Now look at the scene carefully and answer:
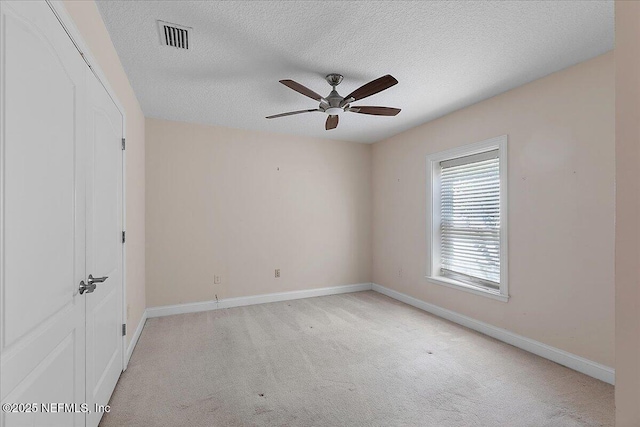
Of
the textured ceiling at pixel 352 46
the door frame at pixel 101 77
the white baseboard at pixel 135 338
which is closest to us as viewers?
the door frame at pixel 101 77

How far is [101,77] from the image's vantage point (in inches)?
77.3

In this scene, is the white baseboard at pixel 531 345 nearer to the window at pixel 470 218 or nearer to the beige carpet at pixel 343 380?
the beige carpet at pixel 343 380

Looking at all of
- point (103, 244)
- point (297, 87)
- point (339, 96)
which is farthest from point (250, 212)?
point (103, 244)

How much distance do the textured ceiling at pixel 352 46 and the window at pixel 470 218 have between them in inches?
27.4

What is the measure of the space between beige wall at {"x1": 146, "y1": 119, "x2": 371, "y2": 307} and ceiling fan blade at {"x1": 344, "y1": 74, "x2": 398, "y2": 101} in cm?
239

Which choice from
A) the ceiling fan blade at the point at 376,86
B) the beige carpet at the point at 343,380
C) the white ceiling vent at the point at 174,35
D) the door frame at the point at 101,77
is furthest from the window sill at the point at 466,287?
the white ceiling vent at the point at 174,35

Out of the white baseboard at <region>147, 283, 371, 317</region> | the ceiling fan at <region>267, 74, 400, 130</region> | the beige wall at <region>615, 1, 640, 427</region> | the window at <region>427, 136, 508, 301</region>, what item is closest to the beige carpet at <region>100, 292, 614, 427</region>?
the white baseboard at <region>147, 283, 371, 317</region>

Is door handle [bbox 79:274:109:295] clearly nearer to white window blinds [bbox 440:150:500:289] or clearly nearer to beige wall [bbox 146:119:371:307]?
beige wall [bbox 146:119:371:307]

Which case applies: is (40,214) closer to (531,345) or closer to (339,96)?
(339,96)

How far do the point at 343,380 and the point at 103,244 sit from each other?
2.01 metres

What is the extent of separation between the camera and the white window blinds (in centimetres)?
348

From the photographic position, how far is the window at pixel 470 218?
335cm

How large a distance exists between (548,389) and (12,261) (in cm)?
326

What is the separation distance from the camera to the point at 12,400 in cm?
101
